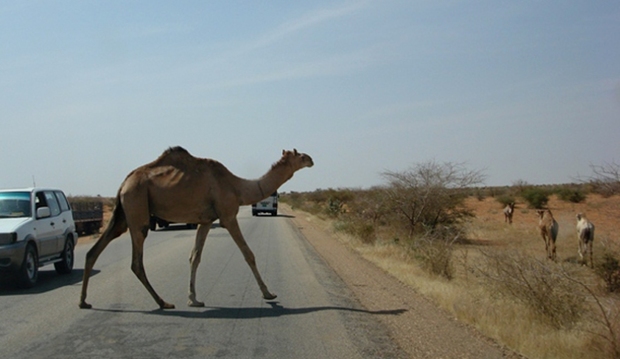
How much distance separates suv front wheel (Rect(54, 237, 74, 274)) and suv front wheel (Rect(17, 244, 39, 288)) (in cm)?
198

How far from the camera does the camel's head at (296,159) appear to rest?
12164 mm

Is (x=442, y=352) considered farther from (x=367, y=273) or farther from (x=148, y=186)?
(x=367, y=273)

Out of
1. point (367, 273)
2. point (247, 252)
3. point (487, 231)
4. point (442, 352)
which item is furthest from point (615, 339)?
point (487, 231)

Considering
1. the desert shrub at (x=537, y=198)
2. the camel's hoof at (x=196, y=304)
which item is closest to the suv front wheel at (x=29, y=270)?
the camel's hoof at (x=196, y=304)

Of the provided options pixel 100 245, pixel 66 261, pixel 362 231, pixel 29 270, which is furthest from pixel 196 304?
pixel 362 231

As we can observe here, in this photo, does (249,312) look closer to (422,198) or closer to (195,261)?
(195,261)

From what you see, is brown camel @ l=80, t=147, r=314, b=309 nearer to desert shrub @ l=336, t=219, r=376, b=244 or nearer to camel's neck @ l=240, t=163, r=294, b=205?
camel's neck @ l=240, t=163, r=294, b=205

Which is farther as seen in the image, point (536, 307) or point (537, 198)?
point (537, 198)

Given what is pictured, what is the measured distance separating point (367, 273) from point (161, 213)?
6.69 meters

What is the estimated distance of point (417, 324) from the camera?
9.87 meters

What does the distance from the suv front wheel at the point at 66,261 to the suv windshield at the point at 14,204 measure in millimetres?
1628

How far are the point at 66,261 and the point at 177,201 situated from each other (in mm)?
6422

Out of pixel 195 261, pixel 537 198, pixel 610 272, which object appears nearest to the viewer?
pixel 195 261

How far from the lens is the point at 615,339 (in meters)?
7.84
